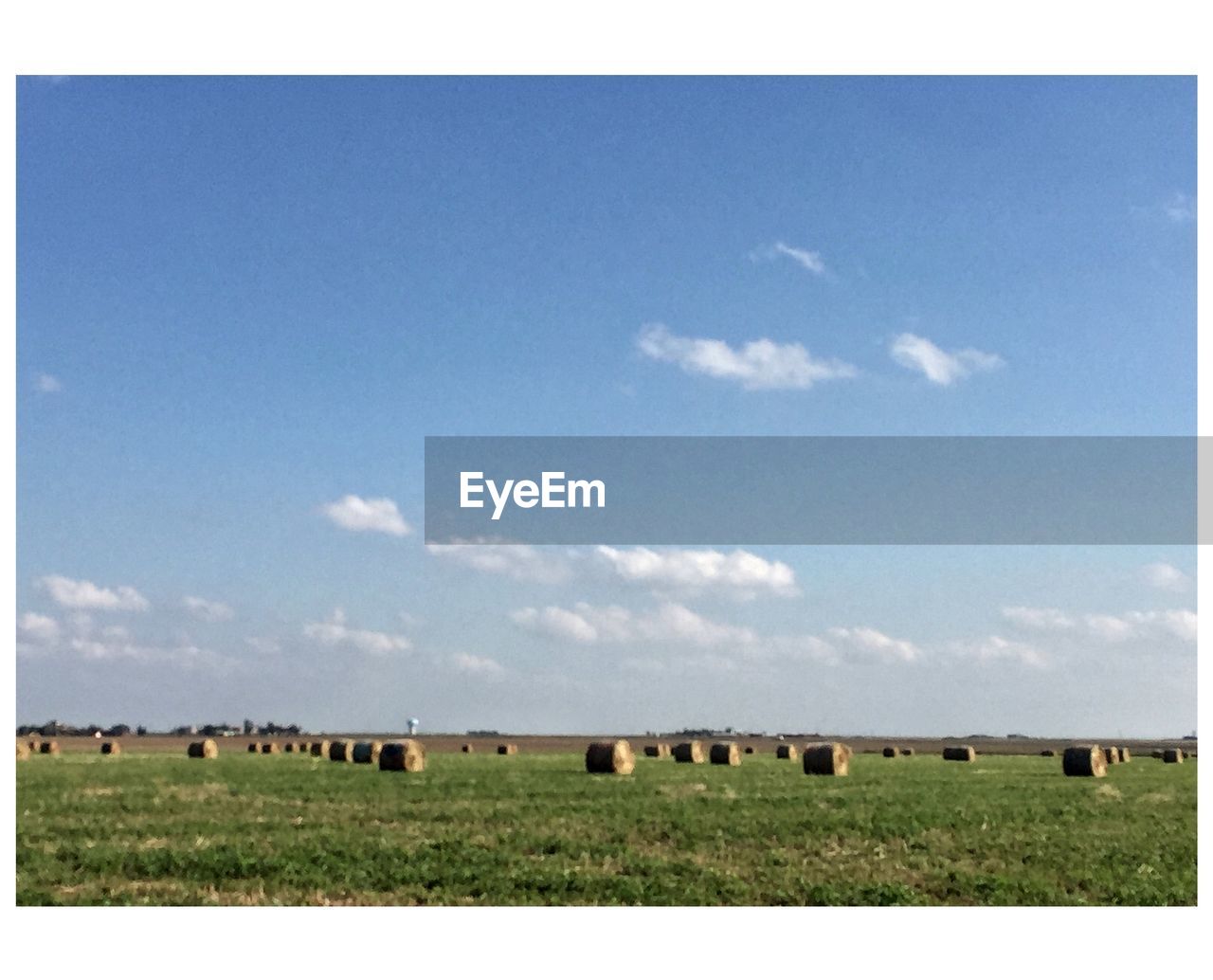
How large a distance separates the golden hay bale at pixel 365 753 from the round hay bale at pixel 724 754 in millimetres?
15094

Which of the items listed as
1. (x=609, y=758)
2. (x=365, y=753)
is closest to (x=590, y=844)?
(x=609, y=758)

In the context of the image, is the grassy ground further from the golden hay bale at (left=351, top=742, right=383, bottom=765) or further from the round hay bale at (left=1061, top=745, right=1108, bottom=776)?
the golden hay bale at (left=351, top=742, right=383, bottom=765)

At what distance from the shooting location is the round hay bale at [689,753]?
2301 inches

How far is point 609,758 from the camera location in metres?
44.0

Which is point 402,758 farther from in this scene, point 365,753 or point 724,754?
point 724,754

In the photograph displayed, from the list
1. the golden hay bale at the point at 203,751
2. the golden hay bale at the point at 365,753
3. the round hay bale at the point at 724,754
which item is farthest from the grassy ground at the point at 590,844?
the golden hay bale at the point at 203,751

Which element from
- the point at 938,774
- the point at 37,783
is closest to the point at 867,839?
the point at 37,783

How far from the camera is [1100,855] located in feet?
69.9

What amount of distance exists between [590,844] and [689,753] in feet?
126

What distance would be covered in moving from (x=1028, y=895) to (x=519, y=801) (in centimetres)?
1362

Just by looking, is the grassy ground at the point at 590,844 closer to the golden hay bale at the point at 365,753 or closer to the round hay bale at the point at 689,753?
the golden hay bale at the point at 365,753

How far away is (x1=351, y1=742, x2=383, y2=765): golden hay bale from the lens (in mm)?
53438
